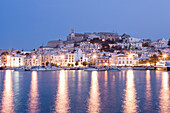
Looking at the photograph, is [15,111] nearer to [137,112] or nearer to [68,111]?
[68,111]

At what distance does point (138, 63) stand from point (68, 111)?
60.2m

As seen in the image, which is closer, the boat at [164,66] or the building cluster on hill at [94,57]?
the boat at [164,66]

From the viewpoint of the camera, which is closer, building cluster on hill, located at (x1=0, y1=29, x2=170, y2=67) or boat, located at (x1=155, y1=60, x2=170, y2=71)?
boat, located at (x1=155, y1=60, x2=170, y2=71)

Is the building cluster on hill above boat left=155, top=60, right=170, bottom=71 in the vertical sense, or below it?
above

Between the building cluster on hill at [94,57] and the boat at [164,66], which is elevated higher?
the building cluster on hill at [94,57]

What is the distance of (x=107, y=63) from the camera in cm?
7481

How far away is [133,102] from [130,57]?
58482 mm

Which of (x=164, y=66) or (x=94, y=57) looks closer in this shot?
(x=164, y=66)

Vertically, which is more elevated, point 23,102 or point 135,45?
point 135,45

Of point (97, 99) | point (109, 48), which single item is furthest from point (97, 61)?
point (97, 99)

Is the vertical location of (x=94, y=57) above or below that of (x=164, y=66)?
above

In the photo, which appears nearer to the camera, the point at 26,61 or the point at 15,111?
the point at 15,111

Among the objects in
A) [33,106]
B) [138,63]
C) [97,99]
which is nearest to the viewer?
[33,106]

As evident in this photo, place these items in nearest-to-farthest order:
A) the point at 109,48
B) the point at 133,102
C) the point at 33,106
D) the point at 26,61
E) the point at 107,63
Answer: the point at 33,106, the point at 133,102, the point at 107,63, the point at 26,61, the point at 109,48
